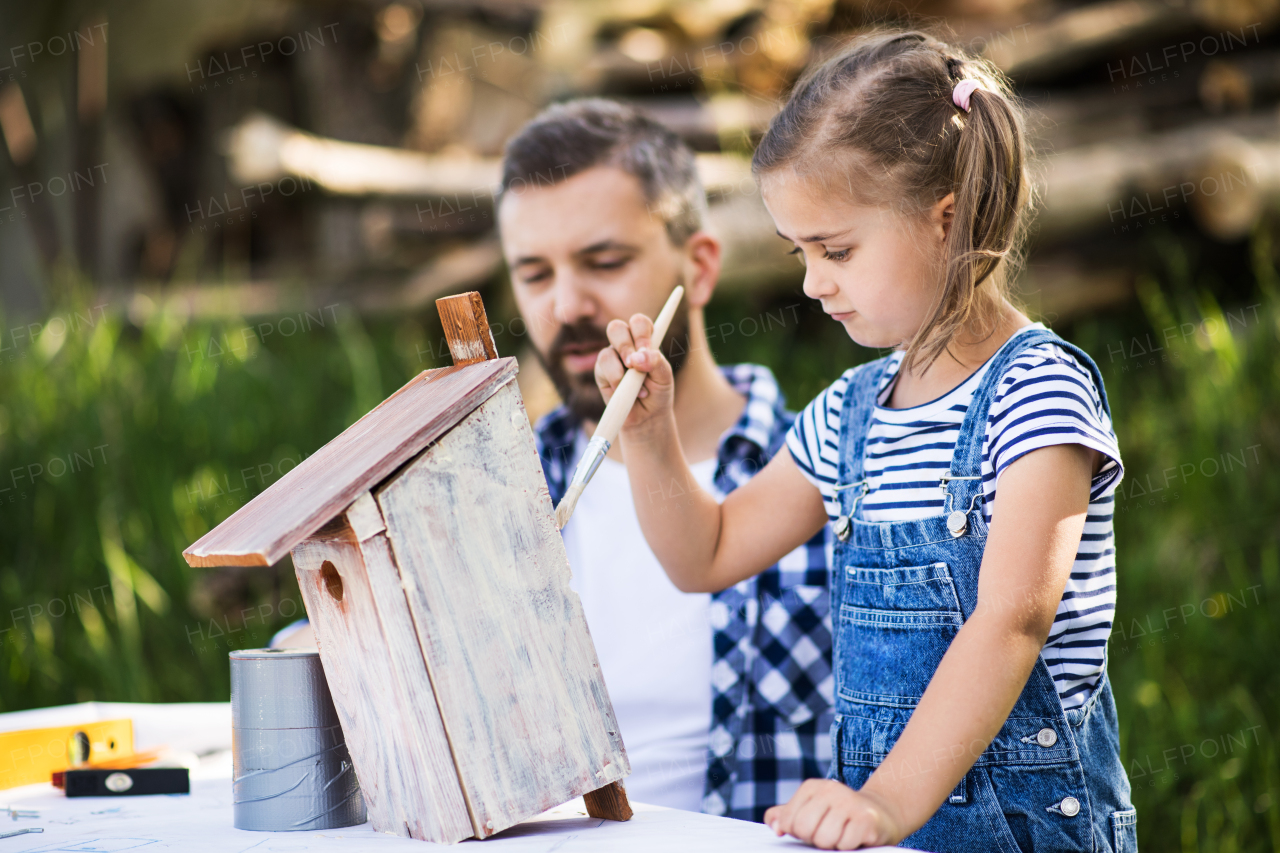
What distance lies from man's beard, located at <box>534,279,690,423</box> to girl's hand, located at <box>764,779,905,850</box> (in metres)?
1.10

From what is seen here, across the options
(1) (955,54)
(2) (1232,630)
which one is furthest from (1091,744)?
(2) (1232,630)

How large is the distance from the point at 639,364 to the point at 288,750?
1.95 feet

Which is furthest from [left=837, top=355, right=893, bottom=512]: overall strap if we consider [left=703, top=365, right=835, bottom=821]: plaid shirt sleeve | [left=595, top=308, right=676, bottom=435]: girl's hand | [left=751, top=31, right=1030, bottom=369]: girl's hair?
[left=703, top=365, right=835, bottom=821]: plaid shirt sleeve

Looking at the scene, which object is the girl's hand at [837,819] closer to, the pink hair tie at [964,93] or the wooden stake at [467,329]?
the wooden stake at [467,329]

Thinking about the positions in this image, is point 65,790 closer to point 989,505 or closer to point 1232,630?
point 989,505

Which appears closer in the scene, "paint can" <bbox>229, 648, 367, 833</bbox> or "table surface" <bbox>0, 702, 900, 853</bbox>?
"table surface" <bbox>0, 702, 900, 853</bbox>

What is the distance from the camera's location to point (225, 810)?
4.36ft

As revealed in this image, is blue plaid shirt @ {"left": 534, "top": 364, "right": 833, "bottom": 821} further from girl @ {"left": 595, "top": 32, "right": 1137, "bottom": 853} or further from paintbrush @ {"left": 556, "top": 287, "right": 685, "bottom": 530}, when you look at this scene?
paintbrush @ {"left": 556, "top": 287, "right": 685, "bottom": 530}

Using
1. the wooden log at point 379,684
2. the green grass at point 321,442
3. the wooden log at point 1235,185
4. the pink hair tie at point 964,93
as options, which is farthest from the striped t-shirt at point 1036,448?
the wooden log at point 1235,185

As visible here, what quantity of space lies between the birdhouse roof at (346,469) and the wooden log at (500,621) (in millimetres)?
23

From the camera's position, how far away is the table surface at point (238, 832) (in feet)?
3.59

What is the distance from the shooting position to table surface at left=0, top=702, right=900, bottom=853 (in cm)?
109

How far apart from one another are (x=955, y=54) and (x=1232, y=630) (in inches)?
84.4

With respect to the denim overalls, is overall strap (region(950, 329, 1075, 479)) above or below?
above
